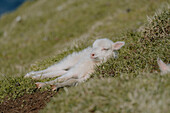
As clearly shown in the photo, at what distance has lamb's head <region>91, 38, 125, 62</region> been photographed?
5.78 m

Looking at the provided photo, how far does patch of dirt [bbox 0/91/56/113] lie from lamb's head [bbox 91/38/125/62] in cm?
168

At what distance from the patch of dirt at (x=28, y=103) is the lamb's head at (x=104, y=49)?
66.3 inches

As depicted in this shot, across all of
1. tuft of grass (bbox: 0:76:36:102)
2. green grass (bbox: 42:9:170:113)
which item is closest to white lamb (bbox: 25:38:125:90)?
tuft of grass (bbox: 0:76:36:102)

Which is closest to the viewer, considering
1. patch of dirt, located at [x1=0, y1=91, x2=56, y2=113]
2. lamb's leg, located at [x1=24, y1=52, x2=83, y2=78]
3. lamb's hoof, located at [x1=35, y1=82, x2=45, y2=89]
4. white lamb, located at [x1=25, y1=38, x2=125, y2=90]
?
patch of dirt, located at [x1=0, y1=91, x2=56, y2=113]

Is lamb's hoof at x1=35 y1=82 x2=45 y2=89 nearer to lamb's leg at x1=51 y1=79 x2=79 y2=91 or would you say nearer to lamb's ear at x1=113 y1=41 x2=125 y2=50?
lamb's leg at x1=51 y1=79 x2=79 y2=91

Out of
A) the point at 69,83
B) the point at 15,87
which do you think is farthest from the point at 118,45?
the point at 15,87

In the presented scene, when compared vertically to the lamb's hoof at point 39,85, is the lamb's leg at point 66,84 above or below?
below

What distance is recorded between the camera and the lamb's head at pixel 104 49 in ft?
19.0

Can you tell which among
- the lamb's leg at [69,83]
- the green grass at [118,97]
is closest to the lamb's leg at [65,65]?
the lamb's leg at [69,83]

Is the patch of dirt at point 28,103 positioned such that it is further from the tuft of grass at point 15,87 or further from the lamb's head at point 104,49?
the lamb's head at point 104,49

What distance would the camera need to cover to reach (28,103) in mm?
5027

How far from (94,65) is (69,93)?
2.19 metres

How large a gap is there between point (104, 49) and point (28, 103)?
2697 mm

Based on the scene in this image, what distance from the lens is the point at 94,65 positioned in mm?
5598
